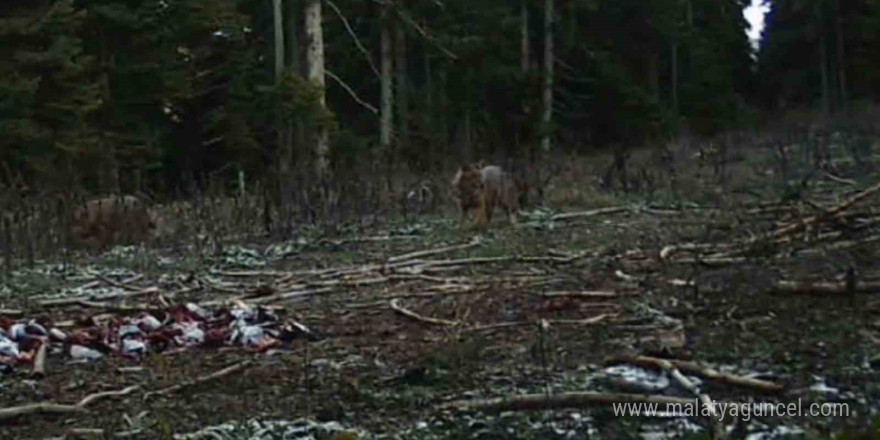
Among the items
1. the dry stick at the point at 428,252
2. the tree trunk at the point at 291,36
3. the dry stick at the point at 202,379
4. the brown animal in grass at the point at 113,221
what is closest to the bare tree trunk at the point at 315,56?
the brown animal in grass at the point at 113,221

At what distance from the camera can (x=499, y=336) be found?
15.7ft

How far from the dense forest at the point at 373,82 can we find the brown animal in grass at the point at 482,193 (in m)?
1.31

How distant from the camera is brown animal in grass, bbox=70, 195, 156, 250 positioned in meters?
10.4

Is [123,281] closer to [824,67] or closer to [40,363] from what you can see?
[40,363]

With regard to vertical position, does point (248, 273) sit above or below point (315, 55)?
below

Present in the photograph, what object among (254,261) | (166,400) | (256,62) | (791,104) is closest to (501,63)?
(256,62)

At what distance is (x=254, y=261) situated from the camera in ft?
26.6

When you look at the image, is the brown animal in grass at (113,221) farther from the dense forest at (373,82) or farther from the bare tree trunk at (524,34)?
the bare tree trunk at (524,34)

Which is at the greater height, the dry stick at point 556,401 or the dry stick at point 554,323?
the dry stick at point 554,323

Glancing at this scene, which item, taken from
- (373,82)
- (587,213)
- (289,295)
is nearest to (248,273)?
(289,295)

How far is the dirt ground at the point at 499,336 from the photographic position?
3.62 meters

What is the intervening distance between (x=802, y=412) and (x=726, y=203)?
8.02 metres

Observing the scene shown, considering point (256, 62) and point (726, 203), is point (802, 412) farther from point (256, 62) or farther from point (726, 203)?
point (256, 62)

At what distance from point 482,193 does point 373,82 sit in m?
17.7
